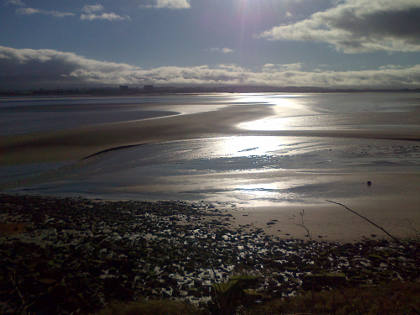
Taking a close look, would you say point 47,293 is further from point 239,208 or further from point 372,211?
point 372,211

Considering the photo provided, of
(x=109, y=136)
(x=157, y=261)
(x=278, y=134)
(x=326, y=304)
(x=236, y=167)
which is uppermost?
(x=278, y=134)

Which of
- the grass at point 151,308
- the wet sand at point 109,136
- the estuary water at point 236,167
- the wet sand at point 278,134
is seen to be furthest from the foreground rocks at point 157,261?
the wet sand at point 109,136

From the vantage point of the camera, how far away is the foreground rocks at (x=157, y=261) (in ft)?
15.2

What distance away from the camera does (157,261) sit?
5.56 m

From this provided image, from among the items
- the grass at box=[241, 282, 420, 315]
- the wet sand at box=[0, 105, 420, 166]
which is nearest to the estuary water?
the wet sand at box=[0, 105, 420, 166]

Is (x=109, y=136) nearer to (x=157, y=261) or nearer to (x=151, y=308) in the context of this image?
(x=157, y=261)

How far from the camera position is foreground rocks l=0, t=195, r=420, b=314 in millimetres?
4637

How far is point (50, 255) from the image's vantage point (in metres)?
5.67

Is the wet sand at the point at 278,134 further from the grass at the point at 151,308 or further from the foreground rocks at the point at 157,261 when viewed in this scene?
the grass at the point at 151,308

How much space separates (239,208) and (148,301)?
4543 millimetres

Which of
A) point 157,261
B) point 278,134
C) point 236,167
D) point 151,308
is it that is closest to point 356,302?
point 151,308

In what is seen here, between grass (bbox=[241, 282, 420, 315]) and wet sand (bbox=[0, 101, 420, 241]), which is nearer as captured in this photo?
grass (bbox=[241, 282, 420, 315])

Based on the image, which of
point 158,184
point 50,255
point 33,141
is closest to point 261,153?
point 158,184

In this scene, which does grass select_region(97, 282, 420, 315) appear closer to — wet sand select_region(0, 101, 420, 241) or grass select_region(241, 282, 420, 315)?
grass select_region(241, 282, 420, 315)
